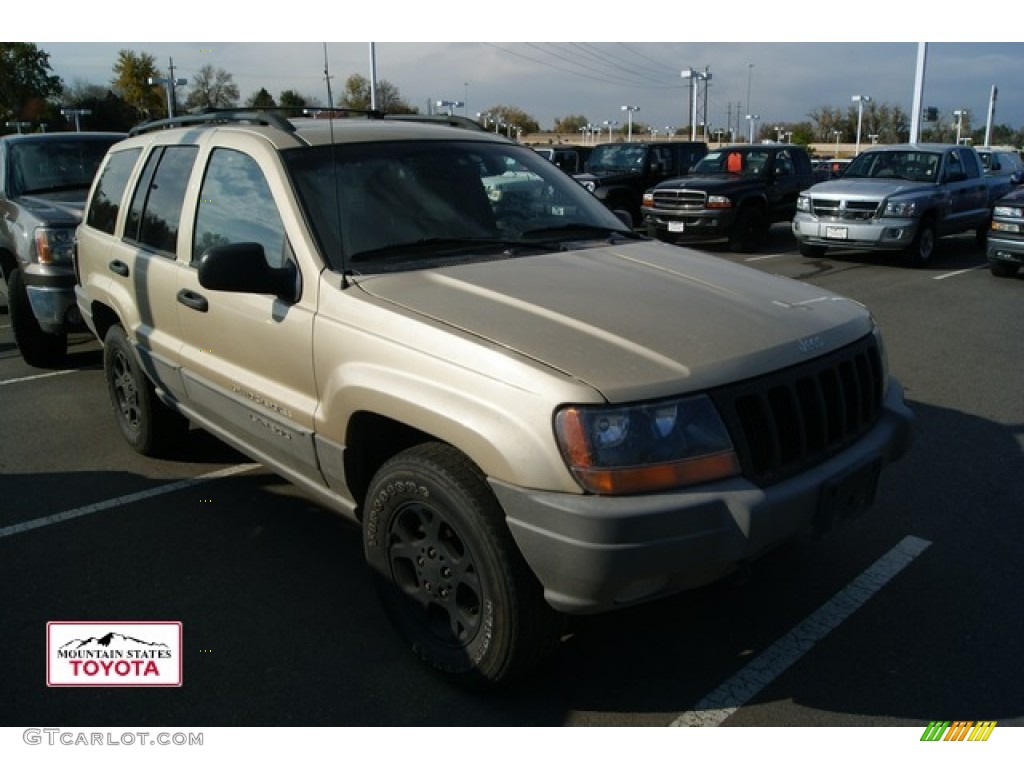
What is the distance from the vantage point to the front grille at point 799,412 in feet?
8.71

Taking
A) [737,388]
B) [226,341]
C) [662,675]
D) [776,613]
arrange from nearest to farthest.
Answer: [737,388]
[662,675]
[776,613]
[226,341]

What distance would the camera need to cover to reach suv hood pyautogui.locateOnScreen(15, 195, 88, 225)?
22.4 ft

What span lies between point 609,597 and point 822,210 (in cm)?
1239

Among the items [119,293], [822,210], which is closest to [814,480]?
[119,293]

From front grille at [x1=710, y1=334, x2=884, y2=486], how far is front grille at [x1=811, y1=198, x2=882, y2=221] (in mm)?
10864

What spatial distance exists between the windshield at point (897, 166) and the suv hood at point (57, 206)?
38.6 feet

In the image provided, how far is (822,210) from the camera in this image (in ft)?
44.3

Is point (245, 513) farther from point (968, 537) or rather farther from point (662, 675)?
point (968, 537)

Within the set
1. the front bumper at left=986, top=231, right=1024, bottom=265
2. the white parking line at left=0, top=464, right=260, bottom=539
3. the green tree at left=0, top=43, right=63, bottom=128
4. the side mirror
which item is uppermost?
the green tree at left=0, top=43, right=63, bottom=128

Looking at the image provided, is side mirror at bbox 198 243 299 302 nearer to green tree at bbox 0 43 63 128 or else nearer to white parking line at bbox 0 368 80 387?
white parking line at bbox 0 368 80 387

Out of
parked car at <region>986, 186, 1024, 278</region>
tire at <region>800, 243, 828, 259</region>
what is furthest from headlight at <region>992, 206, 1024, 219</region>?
tire at <region>800, 243, 828, 259</region>

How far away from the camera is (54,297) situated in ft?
21.5

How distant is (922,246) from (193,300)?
40.2 ft

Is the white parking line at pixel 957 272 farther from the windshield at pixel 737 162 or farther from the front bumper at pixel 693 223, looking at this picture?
the windshield at pixel 737 162
